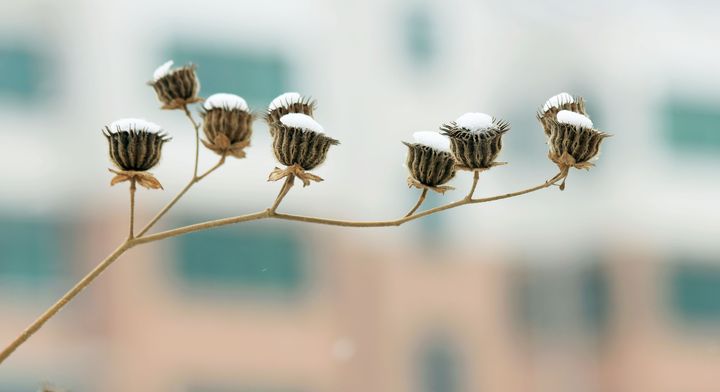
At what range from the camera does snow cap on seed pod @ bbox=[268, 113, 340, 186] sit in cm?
48

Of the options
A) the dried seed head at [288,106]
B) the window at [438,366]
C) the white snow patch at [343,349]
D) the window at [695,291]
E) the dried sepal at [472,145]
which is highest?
the dried seed head at [288,106]

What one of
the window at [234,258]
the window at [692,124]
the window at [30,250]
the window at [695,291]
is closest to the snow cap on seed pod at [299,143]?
the window at [30,250]

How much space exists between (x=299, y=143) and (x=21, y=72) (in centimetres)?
911

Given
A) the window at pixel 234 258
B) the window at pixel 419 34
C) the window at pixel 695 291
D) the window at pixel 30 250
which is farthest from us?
the window at pixel 419 34

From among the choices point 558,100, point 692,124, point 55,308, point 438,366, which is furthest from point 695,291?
point 55,308

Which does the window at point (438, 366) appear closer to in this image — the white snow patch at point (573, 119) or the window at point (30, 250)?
the window at point (30, 250)

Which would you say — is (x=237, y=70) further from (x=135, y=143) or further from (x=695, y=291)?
(x=135, y=143)

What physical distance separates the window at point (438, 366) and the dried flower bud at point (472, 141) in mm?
9955

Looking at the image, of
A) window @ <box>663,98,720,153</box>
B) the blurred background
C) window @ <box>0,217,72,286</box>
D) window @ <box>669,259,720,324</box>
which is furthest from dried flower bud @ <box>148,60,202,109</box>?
window @ <box>663,98,720,153</box>

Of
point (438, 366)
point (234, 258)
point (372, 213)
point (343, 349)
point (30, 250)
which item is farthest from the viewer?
point (438, 366)

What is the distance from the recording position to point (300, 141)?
0.49 m

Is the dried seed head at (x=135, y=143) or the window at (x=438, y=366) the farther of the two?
the window at (x=438, y=366)

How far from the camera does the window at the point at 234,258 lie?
9102mm

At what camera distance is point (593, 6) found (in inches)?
514
